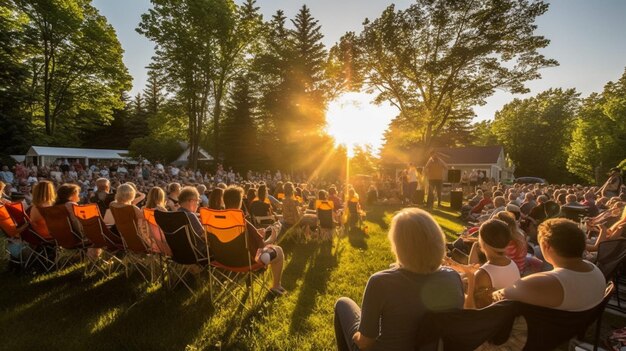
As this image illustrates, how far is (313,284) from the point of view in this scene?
17.9 ft

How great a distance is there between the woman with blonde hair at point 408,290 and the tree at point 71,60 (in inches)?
1306

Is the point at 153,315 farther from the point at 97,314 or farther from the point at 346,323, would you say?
the point at 346,323

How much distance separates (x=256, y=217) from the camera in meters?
7.83

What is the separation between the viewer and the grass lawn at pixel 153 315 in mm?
3488

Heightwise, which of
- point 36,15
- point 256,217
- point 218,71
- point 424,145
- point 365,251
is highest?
point 36,15

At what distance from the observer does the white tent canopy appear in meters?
29.2

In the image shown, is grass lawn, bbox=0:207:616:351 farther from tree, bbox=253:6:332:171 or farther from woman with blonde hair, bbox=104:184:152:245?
tree, bbox=253:6:332:171

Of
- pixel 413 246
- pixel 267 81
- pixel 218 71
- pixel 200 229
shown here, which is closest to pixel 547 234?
pixel 413 246

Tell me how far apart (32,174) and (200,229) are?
→ 1762cm

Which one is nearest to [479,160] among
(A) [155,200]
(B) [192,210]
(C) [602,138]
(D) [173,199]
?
(C) [602,138]

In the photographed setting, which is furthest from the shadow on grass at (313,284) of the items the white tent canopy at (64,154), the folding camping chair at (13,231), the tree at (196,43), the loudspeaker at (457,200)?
the white tent canopy at (64,154)

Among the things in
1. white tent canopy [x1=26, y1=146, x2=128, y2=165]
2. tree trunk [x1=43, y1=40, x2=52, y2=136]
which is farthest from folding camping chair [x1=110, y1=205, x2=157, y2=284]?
tree trunk [x1=43, y1=40, x2=52, y2=136]

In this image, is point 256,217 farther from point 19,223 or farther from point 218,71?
point 218,71

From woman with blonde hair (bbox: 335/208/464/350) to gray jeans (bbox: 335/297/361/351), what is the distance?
1.25ft
